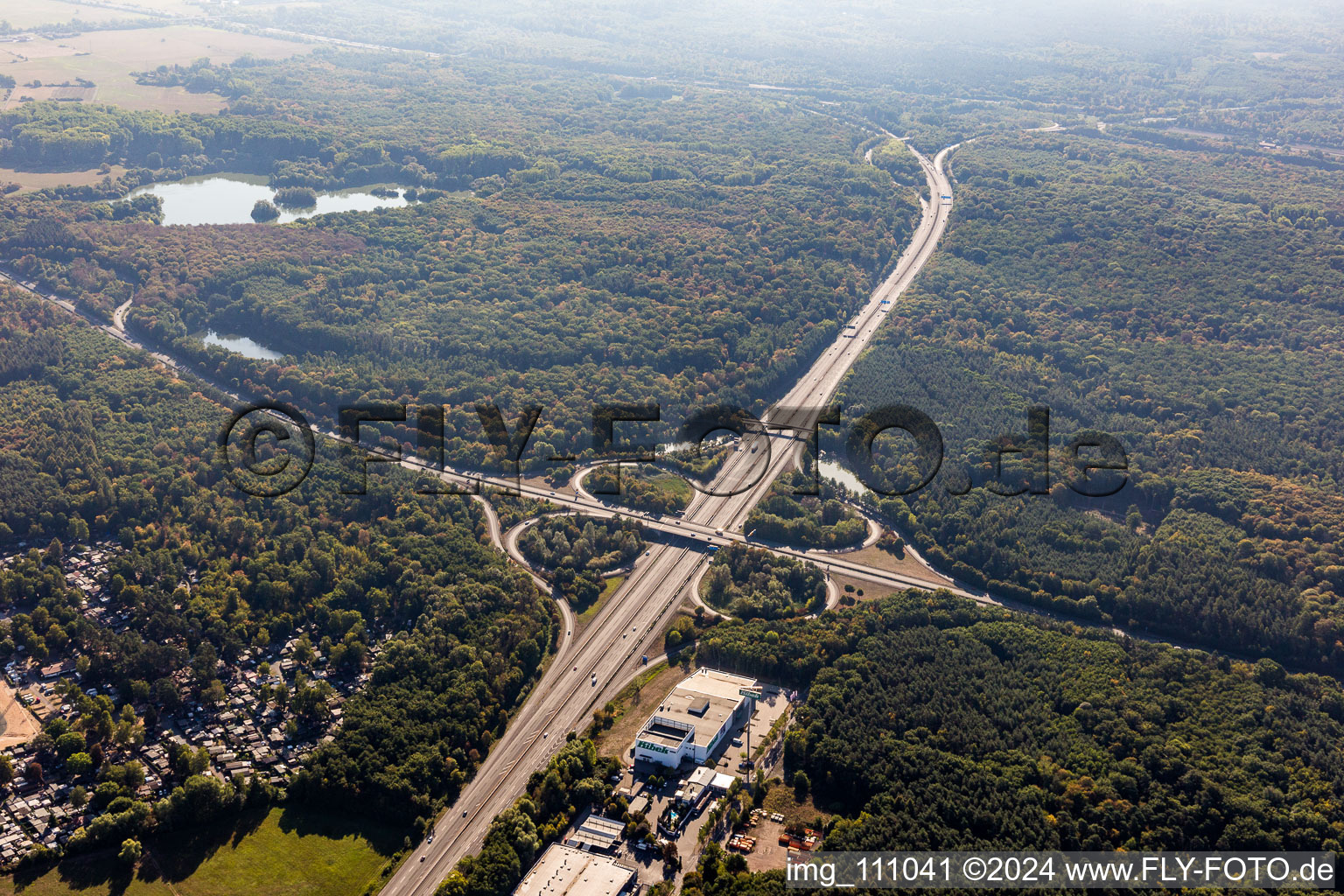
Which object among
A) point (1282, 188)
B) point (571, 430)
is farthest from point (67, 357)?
point (1282, 188)

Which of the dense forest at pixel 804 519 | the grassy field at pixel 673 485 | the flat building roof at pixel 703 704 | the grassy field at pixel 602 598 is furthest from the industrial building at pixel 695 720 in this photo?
the grassy field at pixel 673 485

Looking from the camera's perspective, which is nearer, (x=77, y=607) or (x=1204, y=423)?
(x=77, y=607)

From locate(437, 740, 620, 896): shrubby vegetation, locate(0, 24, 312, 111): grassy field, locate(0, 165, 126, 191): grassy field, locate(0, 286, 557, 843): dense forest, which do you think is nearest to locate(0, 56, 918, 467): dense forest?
locate(0, 165, 126, 191): grassy field

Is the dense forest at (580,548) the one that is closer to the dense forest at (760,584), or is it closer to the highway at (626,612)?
the highway at (626,612)

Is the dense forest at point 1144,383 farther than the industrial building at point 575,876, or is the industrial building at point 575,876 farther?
the dense forest at point 1144,383

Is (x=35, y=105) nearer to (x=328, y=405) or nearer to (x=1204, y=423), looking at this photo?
(x=328, y=405)

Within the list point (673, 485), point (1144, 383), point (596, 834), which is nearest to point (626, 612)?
point (673, 485)

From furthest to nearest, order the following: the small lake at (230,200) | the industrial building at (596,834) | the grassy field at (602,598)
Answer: the small lake at (230,200)
the grassy field at (602,598)
the industrial building at (596,834)
